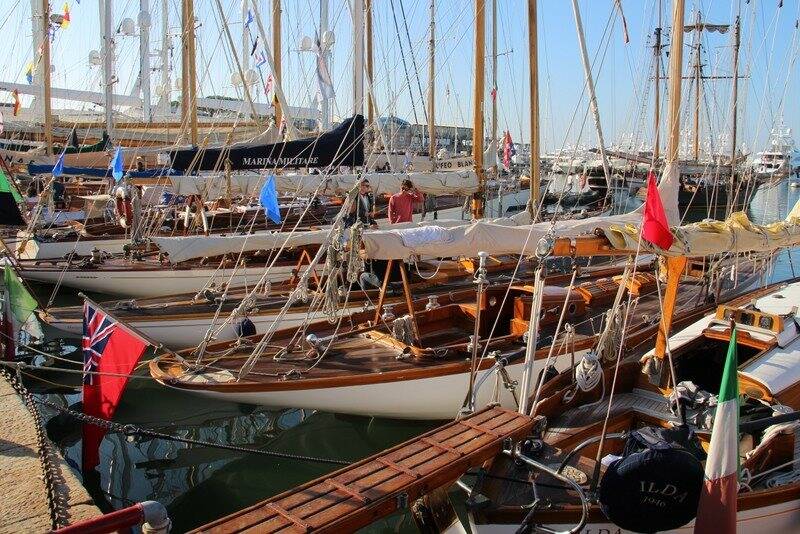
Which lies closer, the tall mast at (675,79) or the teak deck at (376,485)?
the teak deck at (376,485)

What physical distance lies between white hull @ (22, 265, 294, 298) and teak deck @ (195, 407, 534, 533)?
9.38m

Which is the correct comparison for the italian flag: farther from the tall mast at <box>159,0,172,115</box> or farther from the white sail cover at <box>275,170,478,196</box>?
the tall mast at <box>159,0,172,115</box>

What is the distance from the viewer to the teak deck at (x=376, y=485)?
13.0ft

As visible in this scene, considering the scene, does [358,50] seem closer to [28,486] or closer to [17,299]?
[17,299]

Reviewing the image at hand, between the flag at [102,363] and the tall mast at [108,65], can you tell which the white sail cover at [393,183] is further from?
the tall mast at [108,65]

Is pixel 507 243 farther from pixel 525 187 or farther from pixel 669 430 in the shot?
pixel 525 187

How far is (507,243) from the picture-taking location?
8.60 meters

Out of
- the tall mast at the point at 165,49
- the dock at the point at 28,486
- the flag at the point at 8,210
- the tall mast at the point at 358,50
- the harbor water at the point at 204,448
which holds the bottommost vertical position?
the harbor water at the point at 204,448

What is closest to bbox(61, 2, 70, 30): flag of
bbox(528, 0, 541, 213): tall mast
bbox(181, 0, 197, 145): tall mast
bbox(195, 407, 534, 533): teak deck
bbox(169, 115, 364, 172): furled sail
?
bbox(181, 0, 197, 145): tall mast

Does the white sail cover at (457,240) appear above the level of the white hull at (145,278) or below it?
above

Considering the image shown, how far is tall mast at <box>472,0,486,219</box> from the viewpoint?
13391 millimetres

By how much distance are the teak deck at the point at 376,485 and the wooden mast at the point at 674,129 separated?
325 cm

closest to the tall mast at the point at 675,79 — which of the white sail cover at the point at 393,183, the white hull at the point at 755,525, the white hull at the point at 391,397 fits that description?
the white hull at the point at 391,397

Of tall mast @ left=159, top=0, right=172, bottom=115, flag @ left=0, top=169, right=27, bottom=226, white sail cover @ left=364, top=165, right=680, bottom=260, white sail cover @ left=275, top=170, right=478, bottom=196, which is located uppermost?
tall mast @ left=159, top=0, right=172, bottom=115
